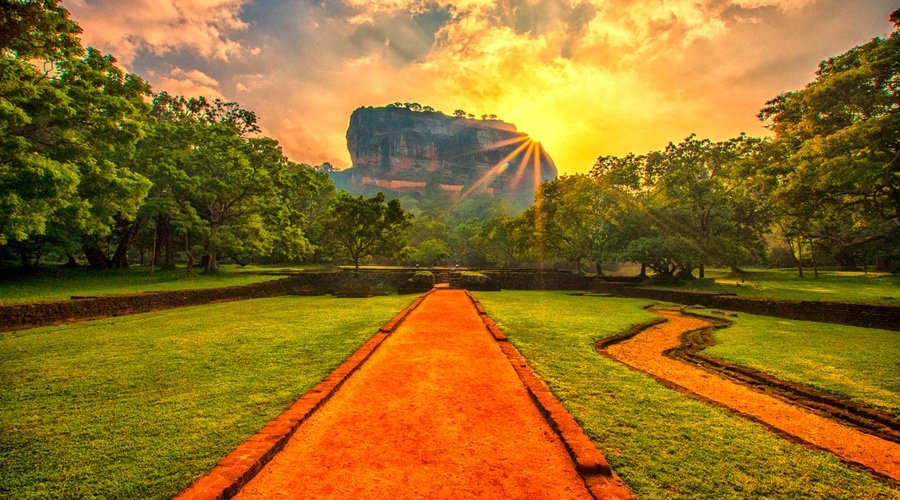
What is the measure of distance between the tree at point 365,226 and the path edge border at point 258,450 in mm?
25222

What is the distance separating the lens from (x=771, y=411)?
415cm

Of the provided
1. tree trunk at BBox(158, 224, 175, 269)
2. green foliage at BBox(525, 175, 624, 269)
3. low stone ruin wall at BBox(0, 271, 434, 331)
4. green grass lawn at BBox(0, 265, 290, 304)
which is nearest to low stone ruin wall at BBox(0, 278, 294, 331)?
low stone ruin wall at BBox(0, 271, 434, 331)

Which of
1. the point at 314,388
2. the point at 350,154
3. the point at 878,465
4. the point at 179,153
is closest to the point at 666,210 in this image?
the point at 878,465

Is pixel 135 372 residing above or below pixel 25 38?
below

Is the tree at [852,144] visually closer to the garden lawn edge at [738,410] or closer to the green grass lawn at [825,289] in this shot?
the green grass lawn at [825,289]

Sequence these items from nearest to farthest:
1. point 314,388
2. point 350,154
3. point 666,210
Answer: point 314,388 → point 666,210 → point 350,154

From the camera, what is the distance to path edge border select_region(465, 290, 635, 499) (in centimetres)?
252

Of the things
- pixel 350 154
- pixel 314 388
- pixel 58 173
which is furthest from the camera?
pixel 350 154

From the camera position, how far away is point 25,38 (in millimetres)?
10859

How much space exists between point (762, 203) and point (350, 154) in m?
176

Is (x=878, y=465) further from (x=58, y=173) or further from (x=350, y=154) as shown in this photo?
(x=350, y=154)

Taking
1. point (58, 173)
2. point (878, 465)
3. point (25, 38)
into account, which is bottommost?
point (878, 465)

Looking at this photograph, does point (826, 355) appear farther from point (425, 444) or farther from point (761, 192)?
point (761, 192)

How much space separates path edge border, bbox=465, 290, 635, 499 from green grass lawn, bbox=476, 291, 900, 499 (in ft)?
0.33
